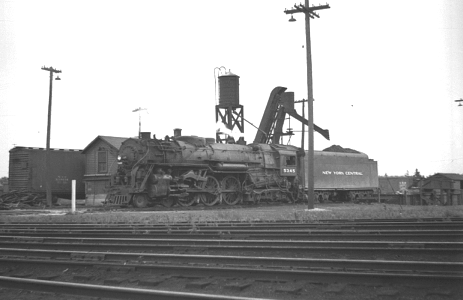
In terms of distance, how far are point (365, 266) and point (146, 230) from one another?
643 centimetres

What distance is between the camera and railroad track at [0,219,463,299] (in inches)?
206

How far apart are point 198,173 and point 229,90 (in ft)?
33.6

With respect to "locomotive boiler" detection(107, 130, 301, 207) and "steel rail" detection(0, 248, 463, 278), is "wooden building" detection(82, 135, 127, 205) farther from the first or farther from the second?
"steel rail" detection(0, 248, 463, 278)

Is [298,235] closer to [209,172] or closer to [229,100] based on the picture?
[209,172]

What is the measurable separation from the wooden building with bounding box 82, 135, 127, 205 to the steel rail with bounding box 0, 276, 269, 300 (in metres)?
24.9

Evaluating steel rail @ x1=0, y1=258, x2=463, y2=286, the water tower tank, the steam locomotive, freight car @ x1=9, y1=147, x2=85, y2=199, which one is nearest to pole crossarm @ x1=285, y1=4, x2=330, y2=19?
the steam locomotive


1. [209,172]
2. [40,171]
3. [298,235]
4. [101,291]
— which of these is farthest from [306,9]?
[40,171]

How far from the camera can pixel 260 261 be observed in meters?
6.64

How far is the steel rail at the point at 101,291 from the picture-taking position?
432 centimetres

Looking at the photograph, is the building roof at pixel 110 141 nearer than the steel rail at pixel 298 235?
No

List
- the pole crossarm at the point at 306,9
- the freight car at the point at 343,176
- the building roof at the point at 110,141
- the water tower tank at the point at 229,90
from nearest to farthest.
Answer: the pole crossarm at the point at 306,9 → the freight car at the point at 343,176 → the water tower tank at the point at 229,90 → the building roof at the point at 110,141

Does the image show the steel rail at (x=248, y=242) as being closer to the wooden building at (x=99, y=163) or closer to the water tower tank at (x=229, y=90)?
the wooden building at (x=99, y=163)

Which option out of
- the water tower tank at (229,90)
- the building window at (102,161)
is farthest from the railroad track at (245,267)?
the building window at (102,161)

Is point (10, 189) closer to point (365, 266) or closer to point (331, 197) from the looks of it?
point (331, 197)
